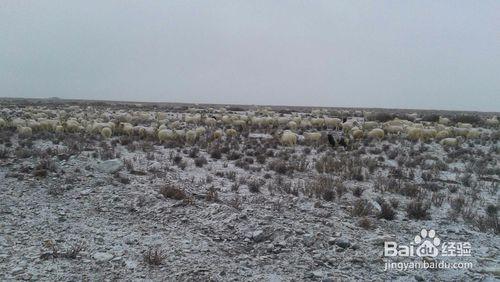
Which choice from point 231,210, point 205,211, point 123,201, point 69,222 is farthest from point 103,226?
point 231,210

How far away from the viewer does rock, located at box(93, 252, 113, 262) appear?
16.3 ft

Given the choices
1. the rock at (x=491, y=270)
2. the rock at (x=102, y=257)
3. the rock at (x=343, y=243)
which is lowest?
the rock at (x=102, y=257)

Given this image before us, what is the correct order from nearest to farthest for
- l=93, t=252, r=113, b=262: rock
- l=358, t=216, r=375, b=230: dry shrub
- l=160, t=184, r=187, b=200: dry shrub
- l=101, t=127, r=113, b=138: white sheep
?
l=93, t=252, r=113, b=262: rock < l=358, t=216, r=375, b=230: dry shrub < l=160, t=184, r=187, b=200: dry shrub < l=101, t=127, r=113, b=138: white sheep

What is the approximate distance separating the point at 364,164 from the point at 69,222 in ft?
27.5

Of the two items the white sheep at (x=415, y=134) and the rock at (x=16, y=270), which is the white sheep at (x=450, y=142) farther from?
the rock at (x=16, y=270)

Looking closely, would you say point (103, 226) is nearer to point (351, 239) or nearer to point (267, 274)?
point (267, 274)

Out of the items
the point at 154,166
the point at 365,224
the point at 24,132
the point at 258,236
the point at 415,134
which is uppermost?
the point at 415,134

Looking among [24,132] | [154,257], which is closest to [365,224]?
[154,257]

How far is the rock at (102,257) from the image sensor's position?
4.97 meters

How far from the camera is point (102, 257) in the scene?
5020 mm

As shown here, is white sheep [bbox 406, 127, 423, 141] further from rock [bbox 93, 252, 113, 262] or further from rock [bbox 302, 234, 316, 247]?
rock [bbox 93, 252, 113, 262]

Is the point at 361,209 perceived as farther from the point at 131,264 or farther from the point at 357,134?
the point at 357,134

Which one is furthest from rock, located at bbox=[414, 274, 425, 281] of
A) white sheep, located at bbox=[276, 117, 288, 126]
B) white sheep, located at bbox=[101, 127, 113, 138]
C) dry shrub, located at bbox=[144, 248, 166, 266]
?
white sheep, located at bbox=[276, 117, 288, 126]

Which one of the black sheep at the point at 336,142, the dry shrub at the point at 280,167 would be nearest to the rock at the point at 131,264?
the dry shrub at the point at 280,167
